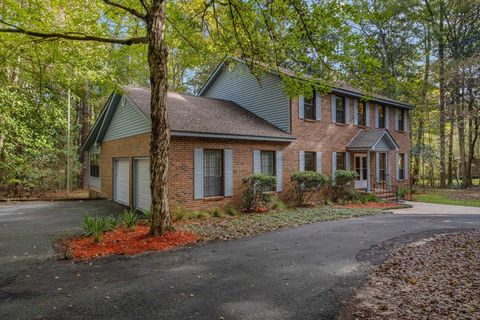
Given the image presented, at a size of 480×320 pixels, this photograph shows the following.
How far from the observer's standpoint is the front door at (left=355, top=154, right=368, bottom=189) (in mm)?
17281

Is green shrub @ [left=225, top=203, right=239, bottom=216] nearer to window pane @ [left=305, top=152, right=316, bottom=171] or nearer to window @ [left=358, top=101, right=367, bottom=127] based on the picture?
window pane @ [left=305, top=152, right=316, bottom=171]

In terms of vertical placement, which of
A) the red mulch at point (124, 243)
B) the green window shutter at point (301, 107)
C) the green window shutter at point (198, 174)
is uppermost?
the green window shutter at point (301, 107)

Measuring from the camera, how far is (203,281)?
16.2ft

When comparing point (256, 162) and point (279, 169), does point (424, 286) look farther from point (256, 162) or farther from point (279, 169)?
point (279, 169)

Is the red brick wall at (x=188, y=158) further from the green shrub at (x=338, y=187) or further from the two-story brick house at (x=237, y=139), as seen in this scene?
the green shrub at (x=338, y=187)

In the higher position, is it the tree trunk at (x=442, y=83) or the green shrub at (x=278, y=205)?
the tree trunk at (x=442, y=83)

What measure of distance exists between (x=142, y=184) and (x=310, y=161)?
8.18m

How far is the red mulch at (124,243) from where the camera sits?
6527 mm

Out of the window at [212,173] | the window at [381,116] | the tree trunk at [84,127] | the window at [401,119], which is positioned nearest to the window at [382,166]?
the window at [381,116]

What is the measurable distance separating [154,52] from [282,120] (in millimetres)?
8392

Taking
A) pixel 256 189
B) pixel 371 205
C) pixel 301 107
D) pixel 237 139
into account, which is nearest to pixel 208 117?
pixel 237 139

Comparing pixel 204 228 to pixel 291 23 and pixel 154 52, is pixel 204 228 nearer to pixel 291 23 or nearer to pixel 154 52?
pixel 154 52

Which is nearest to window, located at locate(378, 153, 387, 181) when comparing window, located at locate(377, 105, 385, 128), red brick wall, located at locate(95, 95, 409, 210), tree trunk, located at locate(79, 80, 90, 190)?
red brick wall, located at locate(95, 95, 409, 210)

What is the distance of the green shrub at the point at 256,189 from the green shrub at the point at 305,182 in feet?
5.47
